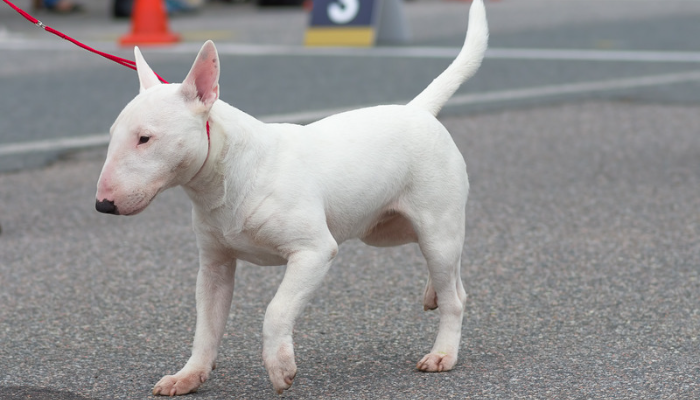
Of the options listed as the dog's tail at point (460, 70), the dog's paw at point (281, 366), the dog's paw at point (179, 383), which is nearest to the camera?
the dog's paw at point (281, 366)

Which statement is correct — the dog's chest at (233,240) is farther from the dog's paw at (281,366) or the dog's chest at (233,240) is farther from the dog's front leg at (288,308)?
the dog's paw at (281,366)

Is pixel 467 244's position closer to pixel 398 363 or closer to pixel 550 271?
pixel 550 271

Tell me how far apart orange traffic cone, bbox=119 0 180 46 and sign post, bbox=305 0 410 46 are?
1694mm

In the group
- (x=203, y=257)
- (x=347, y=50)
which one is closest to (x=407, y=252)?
(x=203, y=257)

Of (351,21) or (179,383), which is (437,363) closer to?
(179,383)

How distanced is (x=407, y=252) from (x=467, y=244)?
333mm

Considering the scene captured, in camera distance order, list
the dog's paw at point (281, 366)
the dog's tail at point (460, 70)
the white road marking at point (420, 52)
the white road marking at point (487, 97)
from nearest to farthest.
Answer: the dog's paw at point (281, 366) → the dog's tail at point (460, 70) → the white road marking at point (487, 97) → the white road marking at point (420, 52)

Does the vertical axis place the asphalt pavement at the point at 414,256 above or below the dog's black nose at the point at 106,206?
below

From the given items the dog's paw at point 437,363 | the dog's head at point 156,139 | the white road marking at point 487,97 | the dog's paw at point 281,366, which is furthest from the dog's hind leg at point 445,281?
the white road marking at point 487,97

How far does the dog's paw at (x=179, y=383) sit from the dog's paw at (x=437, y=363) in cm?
75

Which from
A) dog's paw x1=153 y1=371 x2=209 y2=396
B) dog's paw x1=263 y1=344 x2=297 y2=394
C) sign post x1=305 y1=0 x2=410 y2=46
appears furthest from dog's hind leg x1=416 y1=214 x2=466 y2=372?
sign post x1=305 y1=0 x2=410 y2=46

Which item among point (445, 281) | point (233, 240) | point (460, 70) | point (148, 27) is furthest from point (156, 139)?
point (148, 27)

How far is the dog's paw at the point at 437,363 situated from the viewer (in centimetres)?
375

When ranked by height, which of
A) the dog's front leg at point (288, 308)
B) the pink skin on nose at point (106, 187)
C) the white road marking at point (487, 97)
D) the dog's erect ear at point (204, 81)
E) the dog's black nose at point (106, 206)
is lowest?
the white road marking at point (487, 97)
